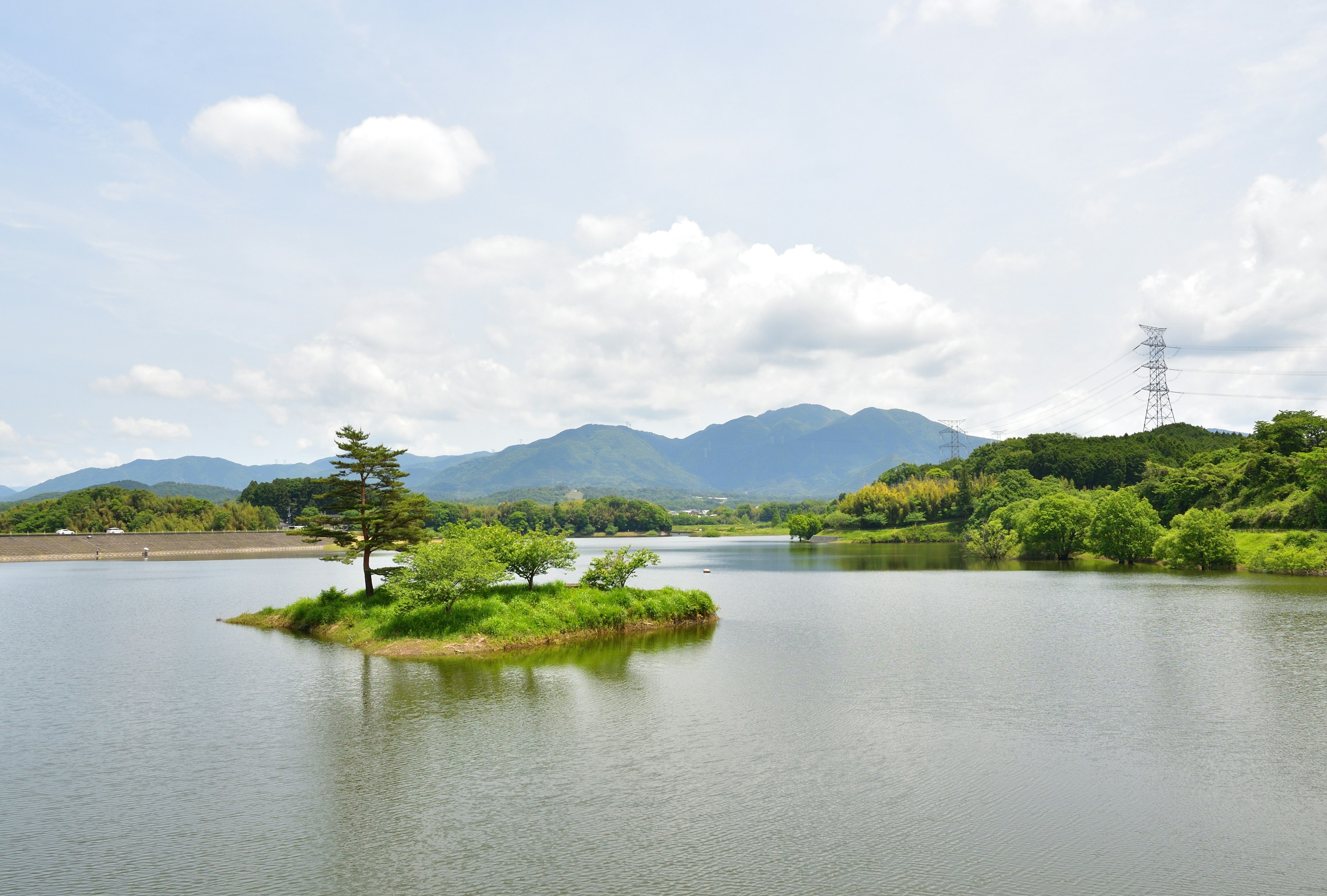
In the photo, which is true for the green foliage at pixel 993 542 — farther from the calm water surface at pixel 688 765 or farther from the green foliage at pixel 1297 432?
the calm water surface at pixel 688 765

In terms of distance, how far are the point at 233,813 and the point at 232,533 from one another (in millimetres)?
157682

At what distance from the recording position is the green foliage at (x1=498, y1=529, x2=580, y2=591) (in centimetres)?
4256

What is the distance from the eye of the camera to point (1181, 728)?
21859mm

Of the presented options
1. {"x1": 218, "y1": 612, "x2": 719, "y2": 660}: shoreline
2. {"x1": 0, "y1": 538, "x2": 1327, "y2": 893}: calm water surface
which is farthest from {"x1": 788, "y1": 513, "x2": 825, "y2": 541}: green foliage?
{"x1": 0, "y1": 538, "x2": 1327, "y2": 893}: calm water surface

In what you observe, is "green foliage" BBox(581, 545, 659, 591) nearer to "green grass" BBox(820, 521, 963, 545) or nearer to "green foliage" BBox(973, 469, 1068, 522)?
"green foliage" BBox(973, 469, 1068, 522)

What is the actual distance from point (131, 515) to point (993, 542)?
17555cm

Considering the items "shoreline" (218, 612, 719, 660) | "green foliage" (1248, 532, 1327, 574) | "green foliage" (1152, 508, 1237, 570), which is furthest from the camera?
"green foliage" (1152, 508, 1237, 570)

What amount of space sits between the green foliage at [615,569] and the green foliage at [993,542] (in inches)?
2945

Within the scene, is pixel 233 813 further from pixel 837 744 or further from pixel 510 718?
pixel 837 744

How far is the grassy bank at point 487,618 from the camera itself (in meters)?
37.5

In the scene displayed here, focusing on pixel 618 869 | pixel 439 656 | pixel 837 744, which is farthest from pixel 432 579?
pixel 618 869

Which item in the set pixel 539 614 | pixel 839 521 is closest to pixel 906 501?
pixel 839 521

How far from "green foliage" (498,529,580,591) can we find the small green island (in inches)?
2.6

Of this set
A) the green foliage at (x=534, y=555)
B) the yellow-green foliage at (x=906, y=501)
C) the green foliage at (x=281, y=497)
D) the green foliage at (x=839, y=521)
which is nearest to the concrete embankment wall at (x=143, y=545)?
the green foliage at (x=281, y=497)
